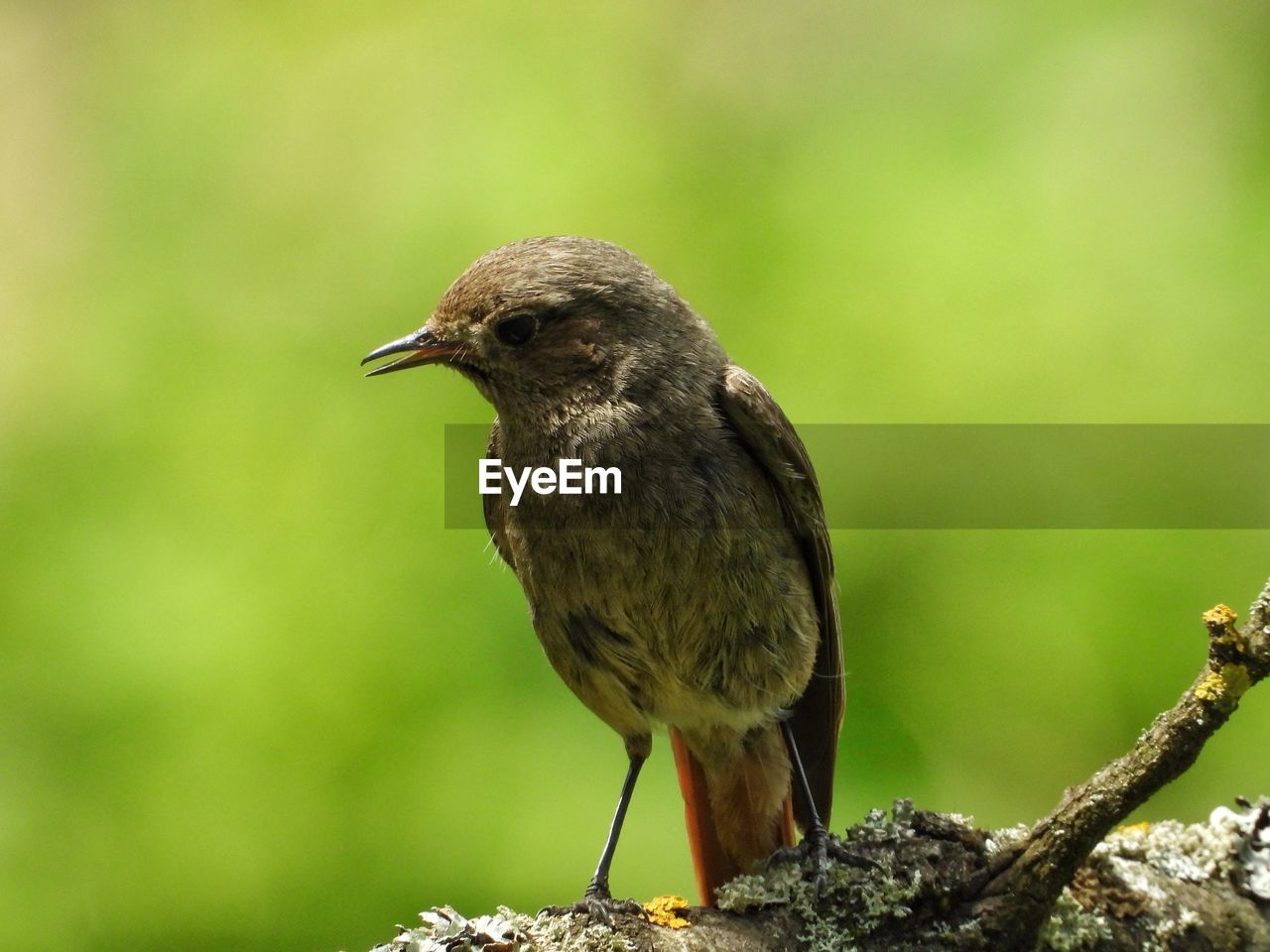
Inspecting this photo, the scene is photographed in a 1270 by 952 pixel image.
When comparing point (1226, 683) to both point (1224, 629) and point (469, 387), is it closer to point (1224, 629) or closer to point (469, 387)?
point (1224, 629)

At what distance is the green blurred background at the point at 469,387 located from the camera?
3611 millimetres

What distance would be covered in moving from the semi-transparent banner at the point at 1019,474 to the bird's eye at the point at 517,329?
0.54 metres

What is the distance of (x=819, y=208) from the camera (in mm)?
4516

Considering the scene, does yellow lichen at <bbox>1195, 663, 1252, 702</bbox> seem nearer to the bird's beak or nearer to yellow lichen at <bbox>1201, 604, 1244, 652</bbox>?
yellow lichen at <bbox>1201, 604, 1244, 652</bbox>

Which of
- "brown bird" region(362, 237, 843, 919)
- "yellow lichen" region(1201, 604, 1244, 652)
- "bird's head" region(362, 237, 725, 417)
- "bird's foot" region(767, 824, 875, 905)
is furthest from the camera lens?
"bird's head" region(362, 237, 725, 417)

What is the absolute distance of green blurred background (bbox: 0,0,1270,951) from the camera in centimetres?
361

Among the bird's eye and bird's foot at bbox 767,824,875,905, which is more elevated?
the bird's eye

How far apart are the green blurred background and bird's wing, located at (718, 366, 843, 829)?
0.29ft

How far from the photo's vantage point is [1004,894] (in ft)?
9.31

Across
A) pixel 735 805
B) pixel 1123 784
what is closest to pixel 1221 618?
pixel 1123 784

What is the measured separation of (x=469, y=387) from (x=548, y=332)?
0.72 metres

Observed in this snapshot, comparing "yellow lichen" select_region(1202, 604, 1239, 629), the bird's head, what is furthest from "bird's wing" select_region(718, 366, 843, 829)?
"yellow lichen" select_region(1202, 604, 1239, 629)

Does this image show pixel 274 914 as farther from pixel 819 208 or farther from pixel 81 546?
pixel 819 208

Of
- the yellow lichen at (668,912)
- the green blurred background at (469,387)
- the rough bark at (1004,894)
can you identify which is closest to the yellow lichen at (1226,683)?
the rough bark at (1004,894)
